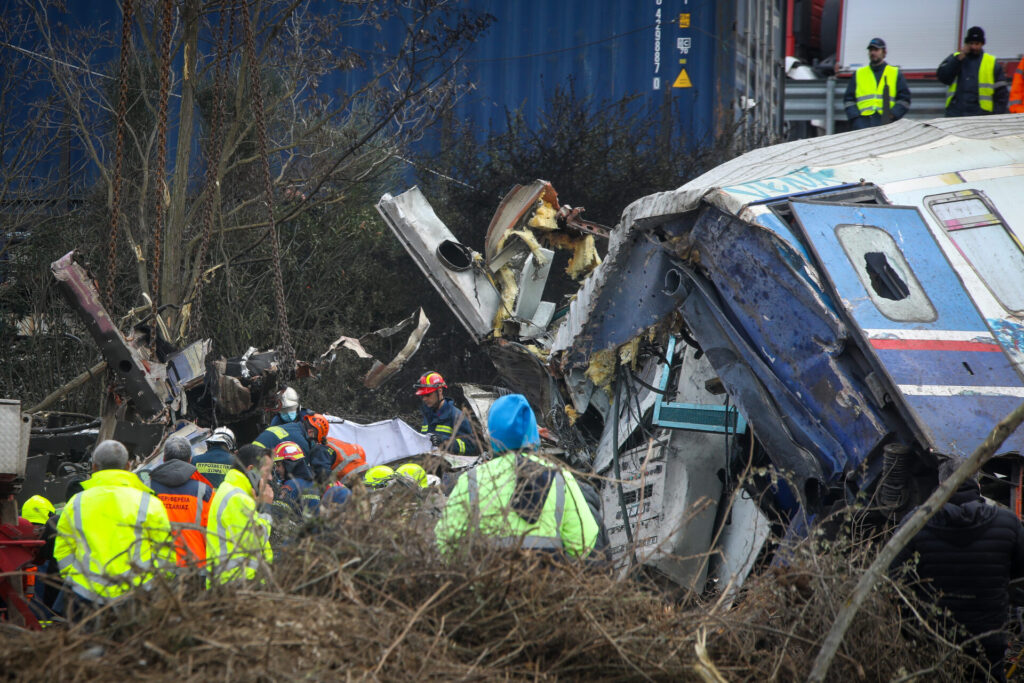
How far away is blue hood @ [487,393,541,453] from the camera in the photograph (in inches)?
166

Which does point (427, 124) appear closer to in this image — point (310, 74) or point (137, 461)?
point (310, 74)

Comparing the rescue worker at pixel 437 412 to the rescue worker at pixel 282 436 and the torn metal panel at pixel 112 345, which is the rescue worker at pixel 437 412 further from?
the torn metal panel at pixel 112 345

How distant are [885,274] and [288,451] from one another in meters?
3.87

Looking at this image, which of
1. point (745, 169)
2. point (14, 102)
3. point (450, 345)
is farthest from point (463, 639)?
point (14, 102)

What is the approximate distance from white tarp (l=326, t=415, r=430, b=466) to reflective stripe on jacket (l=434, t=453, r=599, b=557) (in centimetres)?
540

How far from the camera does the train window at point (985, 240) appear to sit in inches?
196

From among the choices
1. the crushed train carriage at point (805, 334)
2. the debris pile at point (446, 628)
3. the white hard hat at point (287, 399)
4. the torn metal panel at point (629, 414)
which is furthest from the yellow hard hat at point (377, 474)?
the debris pile at point (446, 628)

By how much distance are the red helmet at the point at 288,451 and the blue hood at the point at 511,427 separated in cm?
284

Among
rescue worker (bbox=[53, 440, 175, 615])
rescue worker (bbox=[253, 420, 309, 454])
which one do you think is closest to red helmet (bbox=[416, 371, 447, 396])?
rescue worker (bbox=[253, 420, 309, 454])

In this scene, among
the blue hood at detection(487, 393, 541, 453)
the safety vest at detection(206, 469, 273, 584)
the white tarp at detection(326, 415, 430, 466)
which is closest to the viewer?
the safety vest at detection(206, 469, 273, 584)

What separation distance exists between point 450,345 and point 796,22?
565 cm

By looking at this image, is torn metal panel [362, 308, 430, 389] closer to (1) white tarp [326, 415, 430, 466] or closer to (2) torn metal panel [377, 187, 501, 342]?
(2) torn metal panel [377, 187, 501, 342]

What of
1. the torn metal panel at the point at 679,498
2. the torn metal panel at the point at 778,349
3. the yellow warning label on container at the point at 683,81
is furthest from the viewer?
the yellow warning label on container at the point at 683,81

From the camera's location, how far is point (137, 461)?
808cm
